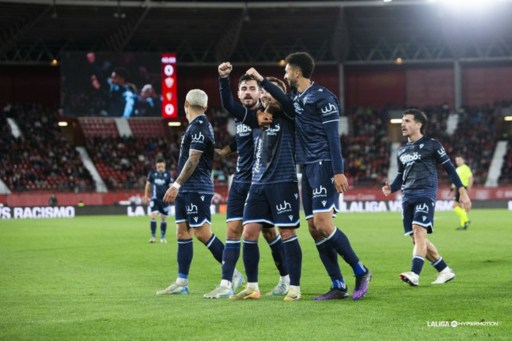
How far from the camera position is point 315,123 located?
7.84 meters

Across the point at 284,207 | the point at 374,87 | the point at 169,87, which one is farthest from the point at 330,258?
the point at 374,87

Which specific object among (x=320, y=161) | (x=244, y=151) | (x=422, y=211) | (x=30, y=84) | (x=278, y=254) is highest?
(x=30, y=84)

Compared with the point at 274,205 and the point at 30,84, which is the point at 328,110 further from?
the point at 30,84

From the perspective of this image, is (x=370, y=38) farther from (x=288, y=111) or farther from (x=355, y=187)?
(x=288, y=111)

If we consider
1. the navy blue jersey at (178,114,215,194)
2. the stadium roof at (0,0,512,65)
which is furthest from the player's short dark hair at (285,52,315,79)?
the stadium roof at (0,0,512,65)

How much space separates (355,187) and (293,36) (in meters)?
12.7

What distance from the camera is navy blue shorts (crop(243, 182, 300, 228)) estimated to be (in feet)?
25.9

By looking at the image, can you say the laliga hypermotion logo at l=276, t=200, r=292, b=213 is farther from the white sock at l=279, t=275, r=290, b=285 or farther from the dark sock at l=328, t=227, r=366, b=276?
the white sock at l=279, t=275, r=290, b=285

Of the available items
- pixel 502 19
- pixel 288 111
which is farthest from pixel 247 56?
pixel 288 111

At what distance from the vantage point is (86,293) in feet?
28.7

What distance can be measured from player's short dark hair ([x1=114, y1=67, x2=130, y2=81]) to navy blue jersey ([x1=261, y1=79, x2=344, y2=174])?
113 feet

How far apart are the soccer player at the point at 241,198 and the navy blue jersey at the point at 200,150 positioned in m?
0.36

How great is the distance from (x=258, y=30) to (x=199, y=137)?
40.2 metres

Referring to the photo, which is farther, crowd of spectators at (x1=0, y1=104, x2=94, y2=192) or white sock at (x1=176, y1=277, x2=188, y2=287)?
crowd of spectators at (x1=0, y1=104, x2=94, y2=192)
